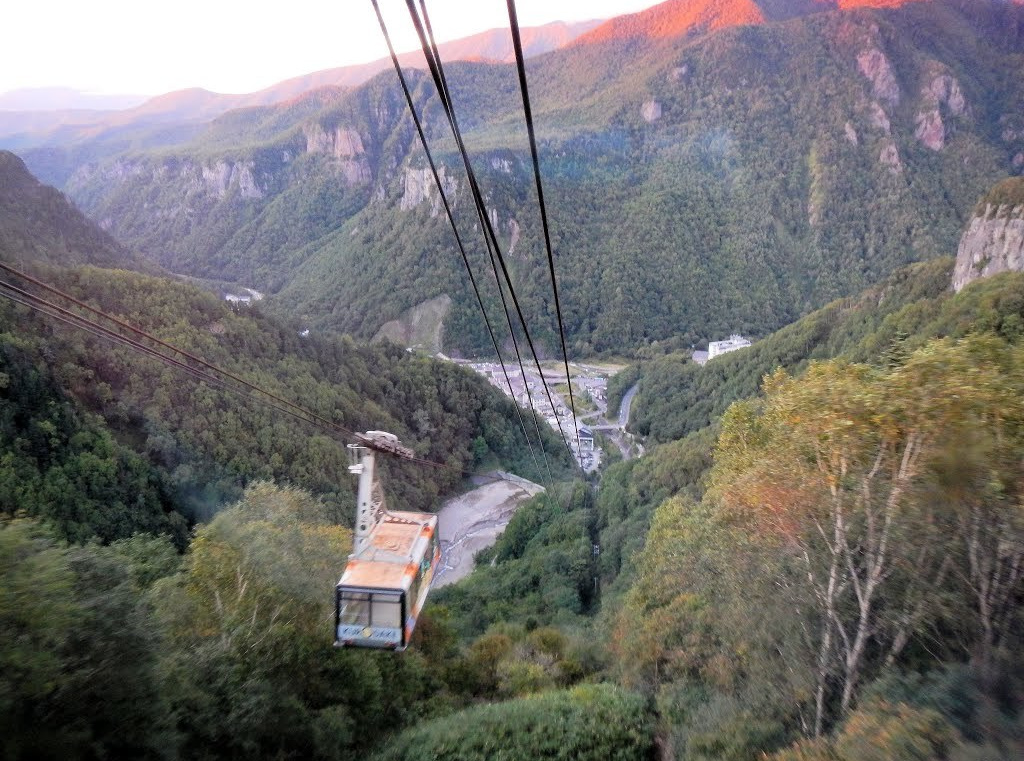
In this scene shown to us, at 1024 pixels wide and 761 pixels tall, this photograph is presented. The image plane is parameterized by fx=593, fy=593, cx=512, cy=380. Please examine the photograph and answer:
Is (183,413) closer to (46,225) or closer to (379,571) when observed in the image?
(379,571)

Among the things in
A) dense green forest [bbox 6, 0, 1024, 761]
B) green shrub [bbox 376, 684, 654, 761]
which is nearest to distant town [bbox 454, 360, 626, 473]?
dense green forest [bbox 6, 0, 1024, 761]

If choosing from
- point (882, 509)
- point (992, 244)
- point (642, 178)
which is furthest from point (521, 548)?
point (642, 178)

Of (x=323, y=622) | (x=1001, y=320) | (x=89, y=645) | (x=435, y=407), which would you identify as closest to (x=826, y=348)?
(x=1001, y=320)

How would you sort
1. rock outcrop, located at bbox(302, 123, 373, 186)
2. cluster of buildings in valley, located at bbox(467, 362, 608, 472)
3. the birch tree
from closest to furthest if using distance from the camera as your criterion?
the birch tree, cluster of buildings in valley, located at bbox(467, 362, 608, 472), rock outcrop, located at bbox(302, 123, 373, 186)

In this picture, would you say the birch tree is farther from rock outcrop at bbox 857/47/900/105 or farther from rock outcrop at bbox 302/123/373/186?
rock outcrop at bbox 857/47/900/105

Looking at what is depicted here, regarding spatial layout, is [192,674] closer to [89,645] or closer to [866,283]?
[89,645]

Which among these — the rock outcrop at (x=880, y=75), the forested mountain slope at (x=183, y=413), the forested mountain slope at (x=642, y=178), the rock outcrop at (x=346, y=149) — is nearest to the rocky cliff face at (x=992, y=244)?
the forested mountain slope at (x=183, y=413)

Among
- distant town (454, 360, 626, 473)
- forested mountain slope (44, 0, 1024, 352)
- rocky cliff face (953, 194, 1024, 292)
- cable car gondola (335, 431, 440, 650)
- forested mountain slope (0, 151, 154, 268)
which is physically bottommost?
distant town (454, 360, 626, 473)
